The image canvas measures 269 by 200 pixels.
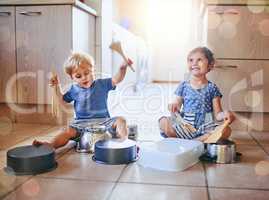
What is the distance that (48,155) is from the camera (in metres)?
1.07

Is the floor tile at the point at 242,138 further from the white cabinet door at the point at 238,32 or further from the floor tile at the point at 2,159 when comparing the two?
the floor tile at the point at 2,159

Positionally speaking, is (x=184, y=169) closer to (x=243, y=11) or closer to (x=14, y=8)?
(x=243, y=11)

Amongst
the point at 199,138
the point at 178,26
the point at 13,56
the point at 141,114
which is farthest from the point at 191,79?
the point at 178,26

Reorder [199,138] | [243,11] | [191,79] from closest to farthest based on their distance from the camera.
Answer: [199,138], [191,79], [243,11]

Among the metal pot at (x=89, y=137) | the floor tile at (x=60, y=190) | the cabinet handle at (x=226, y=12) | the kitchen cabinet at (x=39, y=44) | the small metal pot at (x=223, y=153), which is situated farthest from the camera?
the kitchen cabinet at (x=39, y=44)

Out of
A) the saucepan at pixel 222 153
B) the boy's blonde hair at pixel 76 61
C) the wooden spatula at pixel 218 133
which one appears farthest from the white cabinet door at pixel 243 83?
the boy's blonde hair at pixel 76 61

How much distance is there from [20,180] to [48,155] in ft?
0.41

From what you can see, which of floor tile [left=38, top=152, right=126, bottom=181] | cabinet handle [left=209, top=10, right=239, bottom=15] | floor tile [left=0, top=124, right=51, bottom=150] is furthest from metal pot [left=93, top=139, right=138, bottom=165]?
cabinet handle [left=209, top=10, right=239, bottom=15]

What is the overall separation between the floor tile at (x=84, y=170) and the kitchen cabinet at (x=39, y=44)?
2.13 ft

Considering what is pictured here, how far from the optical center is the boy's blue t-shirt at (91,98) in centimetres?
141

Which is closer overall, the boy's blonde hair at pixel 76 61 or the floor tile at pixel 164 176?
the floor tile at pixel 164 176

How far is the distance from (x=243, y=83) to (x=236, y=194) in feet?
2.80

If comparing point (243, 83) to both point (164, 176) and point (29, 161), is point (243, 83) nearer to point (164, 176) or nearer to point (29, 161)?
point (164, 176)

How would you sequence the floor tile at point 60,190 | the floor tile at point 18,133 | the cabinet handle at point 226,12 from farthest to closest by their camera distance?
the cabinet handle at point 226,12
the floor tile at point 18,133
the floor tile at point 60,190
